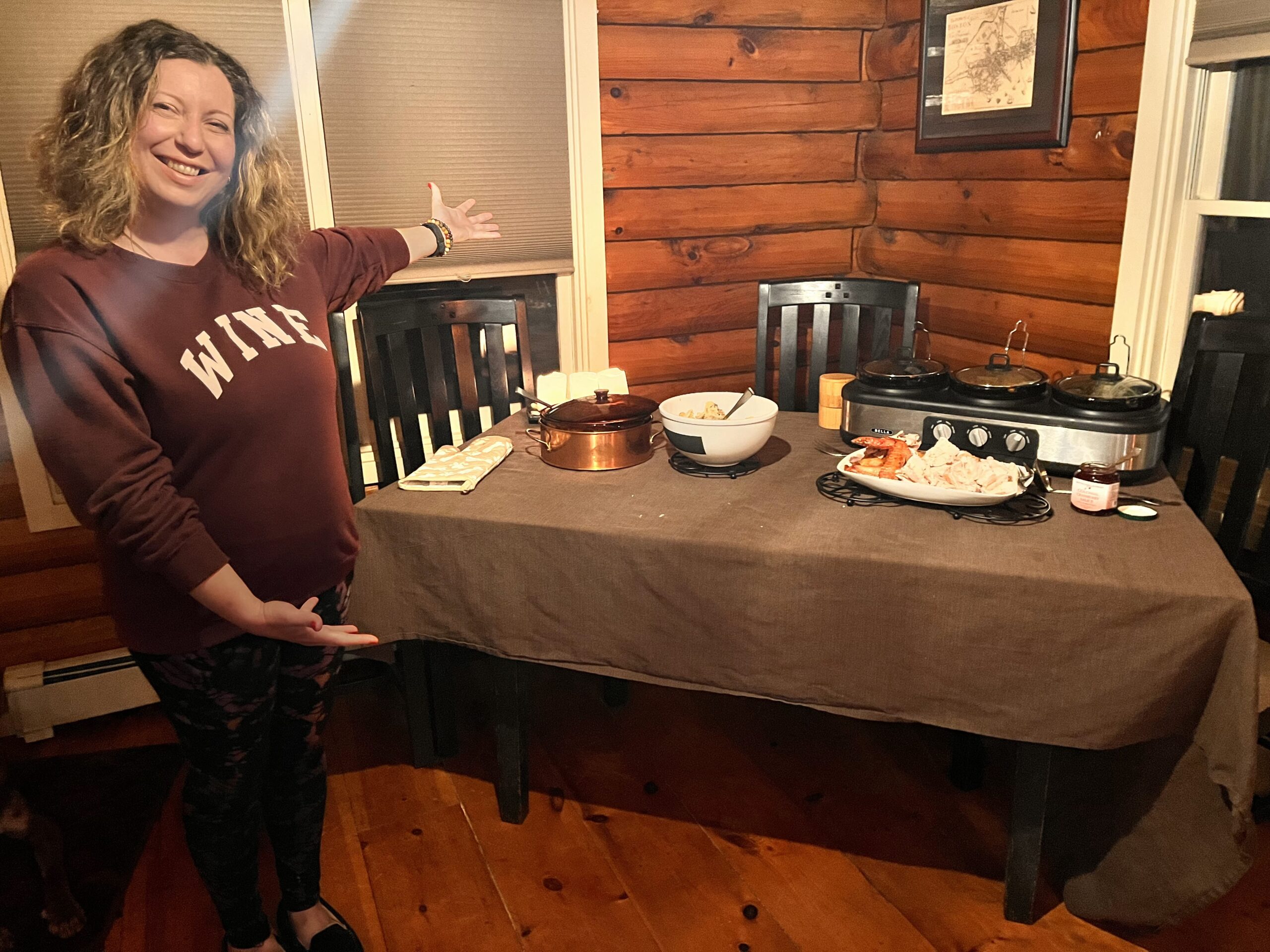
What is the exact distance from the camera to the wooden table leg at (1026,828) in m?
1.68

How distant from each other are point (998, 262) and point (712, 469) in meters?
1.26

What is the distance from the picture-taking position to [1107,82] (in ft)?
7.50

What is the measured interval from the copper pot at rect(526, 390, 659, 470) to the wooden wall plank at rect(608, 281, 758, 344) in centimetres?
93

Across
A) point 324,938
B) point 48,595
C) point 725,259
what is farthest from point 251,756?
point 725,259

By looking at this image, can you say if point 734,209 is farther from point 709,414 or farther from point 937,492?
point 937,492

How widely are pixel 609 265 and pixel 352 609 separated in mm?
1419

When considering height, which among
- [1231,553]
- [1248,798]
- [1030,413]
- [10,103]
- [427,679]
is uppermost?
[10,103]

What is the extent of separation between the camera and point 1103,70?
7.52 feet

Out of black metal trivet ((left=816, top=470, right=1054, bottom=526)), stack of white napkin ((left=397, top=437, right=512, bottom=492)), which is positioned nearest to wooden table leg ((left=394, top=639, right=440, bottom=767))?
stack of white napkin ((left=397, top=437, right=512, bottom=492))

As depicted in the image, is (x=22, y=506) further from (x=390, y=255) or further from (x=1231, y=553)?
(x=1231, y=553)

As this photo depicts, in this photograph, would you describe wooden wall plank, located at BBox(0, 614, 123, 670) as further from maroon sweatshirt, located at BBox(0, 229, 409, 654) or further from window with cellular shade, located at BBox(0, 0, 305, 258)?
maroon sweatshirt, located at BBox(0, 229, 409, 654)

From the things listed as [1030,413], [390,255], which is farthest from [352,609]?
[1030,413]

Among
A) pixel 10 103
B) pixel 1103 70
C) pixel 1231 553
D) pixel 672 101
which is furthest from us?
pixel 672 101

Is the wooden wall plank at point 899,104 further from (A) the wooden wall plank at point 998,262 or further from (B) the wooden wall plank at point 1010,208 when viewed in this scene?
(A) the wooden wall plank at point 998,262
